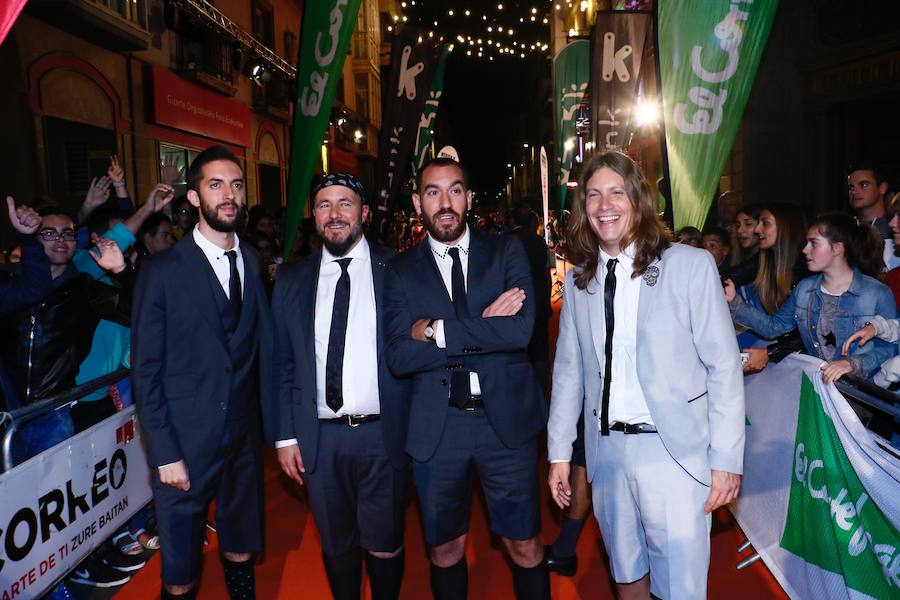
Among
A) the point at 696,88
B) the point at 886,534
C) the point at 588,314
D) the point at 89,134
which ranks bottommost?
the point at 886,534

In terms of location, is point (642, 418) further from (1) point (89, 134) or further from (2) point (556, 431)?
(1) point (89, 134)

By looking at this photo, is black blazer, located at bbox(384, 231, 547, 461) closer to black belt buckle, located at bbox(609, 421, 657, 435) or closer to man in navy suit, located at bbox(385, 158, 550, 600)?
man in navy suit, located at bbox(385, 158, 550, 600)

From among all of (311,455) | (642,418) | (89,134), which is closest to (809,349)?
(642,418)

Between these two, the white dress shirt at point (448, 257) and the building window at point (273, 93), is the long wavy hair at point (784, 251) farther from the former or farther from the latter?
the building window at point (273, 93)

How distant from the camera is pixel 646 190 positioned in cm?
281

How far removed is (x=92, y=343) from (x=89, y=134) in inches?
371

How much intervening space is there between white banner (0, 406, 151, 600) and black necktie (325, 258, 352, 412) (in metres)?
1.46

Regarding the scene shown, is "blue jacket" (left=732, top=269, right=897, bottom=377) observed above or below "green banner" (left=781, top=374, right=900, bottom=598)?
above

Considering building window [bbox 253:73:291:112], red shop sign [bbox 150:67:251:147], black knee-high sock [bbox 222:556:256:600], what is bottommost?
black knee-high sock [bbox 222:556:256:600]

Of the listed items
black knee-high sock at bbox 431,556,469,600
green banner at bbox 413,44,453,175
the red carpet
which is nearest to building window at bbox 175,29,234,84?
green banner at bbox 413,44,453,175

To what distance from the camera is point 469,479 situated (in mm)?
3193

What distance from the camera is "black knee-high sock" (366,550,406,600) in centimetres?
338

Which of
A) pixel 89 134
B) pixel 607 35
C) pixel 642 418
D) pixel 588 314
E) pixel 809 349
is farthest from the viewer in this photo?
pixel 89 134

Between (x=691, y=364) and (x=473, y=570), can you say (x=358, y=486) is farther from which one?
(x=691, y=364)
